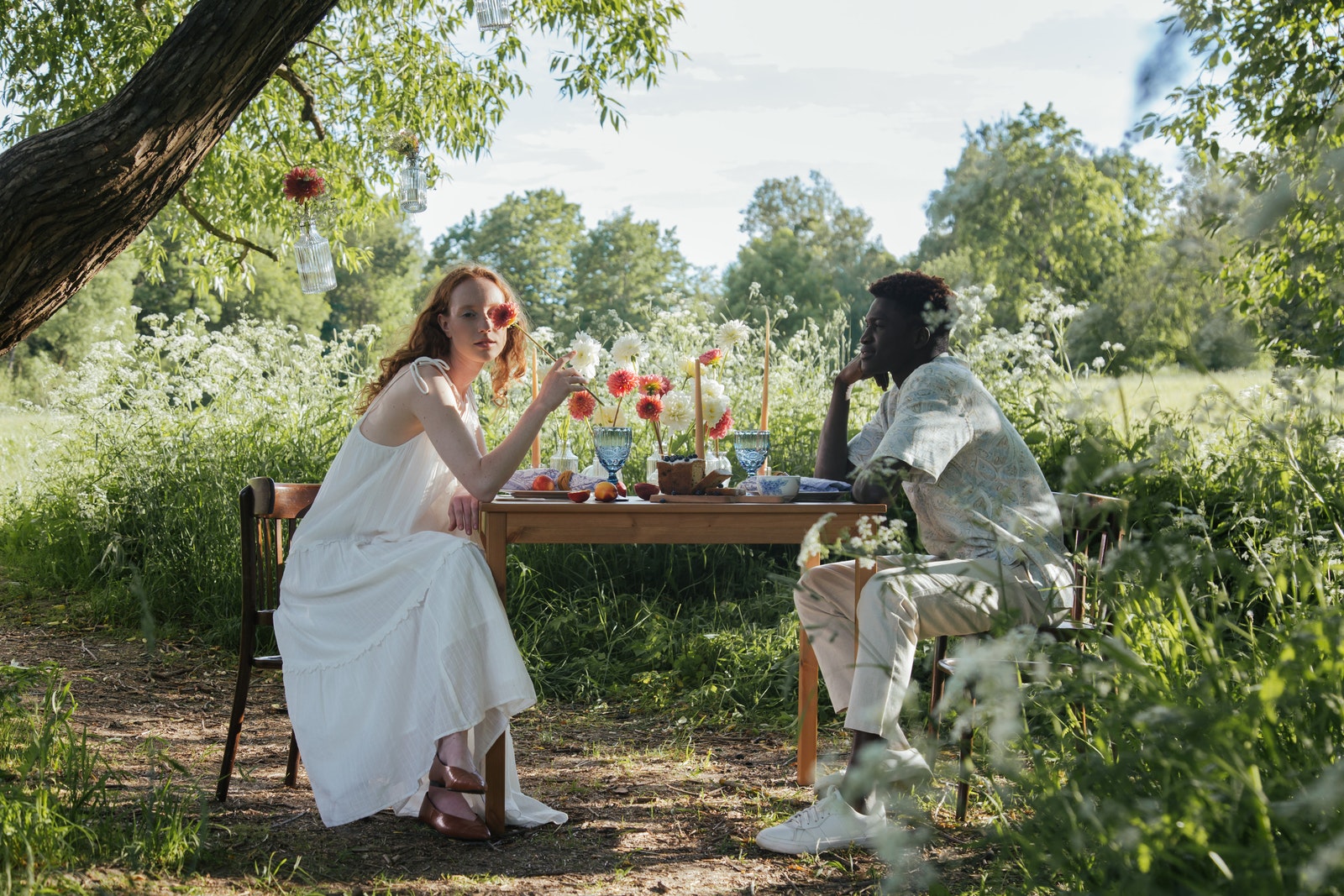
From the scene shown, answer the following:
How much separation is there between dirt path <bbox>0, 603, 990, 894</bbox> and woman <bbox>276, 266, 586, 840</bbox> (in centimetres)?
14

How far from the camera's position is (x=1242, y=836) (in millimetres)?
1361

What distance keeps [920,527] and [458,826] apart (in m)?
1.41

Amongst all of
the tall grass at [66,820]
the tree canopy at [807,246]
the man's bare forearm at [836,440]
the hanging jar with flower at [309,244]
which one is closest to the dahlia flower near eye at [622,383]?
the man's bare forearm at [836,440]

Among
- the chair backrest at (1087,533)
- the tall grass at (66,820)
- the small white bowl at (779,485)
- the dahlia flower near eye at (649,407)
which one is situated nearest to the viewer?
the tall grass at (66,820)

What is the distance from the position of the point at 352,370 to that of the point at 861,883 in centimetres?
534

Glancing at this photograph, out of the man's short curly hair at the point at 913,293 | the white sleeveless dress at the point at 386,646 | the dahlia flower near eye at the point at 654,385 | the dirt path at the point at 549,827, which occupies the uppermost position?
the man's short curly hair at the point at 913,293

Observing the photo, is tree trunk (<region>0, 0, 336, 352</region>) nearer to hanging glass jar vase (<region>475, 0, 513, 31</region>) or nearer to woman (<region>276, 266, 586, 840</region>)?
woman (<region>276, 266, 586, 840</region>)

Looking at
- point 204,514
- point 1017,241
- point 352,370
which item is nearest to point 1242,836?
point 204,514

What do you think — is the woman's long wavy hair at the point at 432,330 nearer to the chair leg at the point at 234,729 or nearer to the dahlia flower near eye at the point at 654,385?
the dahlia flower near eye at the point at 654,385

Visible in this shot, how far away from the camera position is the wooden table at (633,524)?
2.80 m

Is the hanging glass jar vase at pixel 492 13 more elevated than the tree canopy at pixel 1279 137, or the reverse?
the hanging glass jar vase at pixel 492 13

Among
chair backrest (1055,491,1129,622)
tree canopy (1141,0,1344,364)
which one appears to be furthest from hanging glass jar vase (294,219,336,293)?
tree canopy (1141,0,1344,364)

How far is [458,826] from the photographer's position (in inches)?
108

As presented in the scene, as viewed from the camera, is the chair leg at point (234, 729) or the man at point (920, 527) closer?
the man at point (920, 527)
